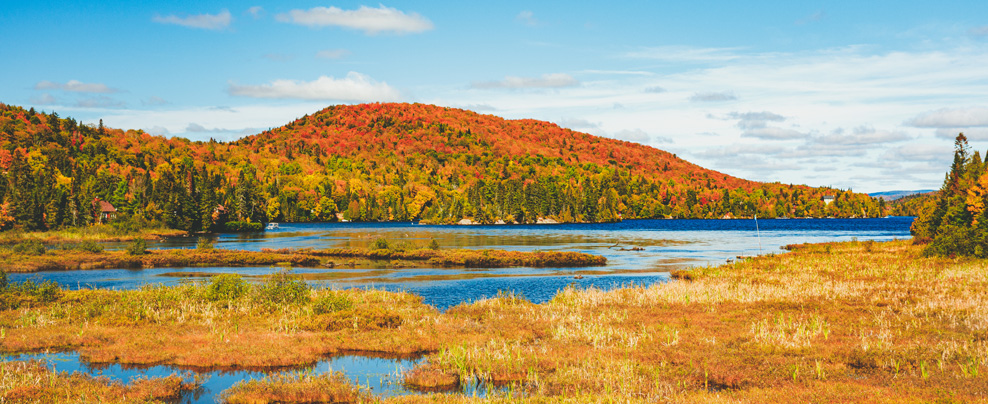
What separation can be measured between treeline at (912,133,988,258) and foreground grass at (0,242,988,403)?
15754 millimetres

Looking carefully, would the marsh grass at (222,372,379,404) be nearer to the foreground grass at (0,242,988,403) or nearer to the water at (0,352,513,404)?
the foreground grass at (0,242,988,403)

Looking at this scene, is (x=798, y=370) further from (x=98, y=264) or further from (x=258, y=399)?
(x=98, y=264)

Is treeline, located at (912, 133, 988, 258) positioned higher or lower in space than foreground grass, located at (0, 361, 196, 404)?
higher

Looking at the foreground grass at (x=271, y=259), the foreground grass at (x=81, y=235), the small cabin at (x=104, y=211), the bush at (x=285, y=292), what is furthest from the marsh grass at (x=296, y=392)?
the small cabin at (x=104, y=211)

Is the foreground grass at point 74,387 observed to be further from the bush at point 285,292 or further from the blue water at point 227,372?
the bush at point 285,292

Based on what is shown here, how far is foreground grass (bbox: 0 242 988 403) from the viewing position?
1727 cm

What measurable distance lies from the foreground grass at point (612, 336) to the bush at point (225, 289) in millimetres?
351

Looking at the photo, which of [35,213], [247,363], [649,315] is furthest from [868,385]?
[35,213]

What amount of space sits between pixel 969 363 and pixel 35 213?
12903 cm

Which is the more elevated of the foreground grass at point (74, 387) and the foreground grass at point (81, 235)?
the foreground grass at point (74, 387)

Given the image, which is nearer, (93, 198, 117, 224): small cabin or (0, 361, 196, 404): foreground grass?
(0, 361, 196, 404): foreground grass

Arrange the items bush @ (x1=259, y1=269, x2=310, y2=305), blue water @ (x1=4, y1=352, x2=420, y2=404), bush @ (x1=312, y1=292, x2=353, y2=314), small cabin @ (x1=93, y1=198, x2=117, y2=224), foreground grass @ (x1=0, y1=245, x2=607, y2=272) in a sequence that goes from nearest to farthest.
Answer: blue water @ (x1=4, y1=352, x2=420, y2=404) → bush @ (x1=312, y1=292, x2=353, y2=314) → bush @ (x1=259, y1=269, x2=310, y2=305) → foreground grass @ (x1=0, y1=245, x2=607, y2=272) → small cabin @ (x1=93, y1=198, x2=117, y2=224)

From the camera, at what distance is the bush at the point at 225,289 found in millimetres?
32375

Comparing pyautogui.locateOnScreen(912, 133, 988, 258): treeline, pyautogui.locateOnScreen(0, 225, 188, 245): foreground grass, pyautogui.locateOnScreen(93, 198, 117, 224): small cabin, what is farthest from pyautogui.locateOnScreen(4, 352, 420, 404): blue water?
pyautogui.locateOnScreen(93, 198, 117, 224): small cabin
